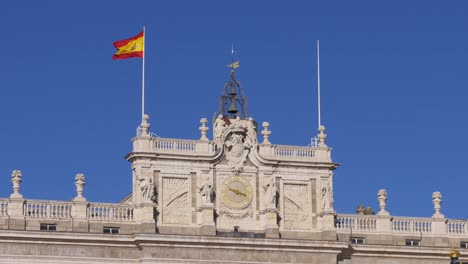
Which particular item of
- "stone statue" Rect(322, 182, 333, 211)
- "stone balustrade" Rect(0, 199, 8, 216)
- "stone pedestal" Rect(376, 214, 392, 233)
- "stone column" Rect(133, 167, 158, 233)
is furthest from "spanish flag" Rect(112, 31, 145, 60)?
"stone pedestal" Rect(376, 214, 392, 233)

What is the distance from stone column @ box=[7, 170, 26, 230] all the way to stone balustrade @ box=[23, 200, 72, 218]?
1.07ft

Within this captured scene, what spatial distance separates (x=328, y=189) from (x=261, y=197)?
3962 millimetres

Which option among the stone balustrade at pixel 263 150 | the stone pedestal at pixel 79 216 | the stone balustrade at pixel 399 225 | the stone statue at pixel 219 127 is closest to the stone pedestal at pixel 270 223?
the stone balustrade at pixel 263 150

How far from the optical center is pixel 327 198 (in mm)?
82062

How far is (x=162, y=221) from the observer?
260ft

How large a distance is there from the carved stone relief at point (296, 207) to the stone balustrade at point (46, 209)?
12.5m

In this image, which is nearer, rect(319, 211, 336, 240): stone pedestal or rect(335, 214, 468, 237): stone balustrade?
rect(319, 211, 336, 240): stone pedestal

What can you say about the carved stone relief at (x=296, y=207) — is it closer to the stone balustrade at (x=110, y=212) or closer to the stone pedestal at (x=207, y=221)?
the stone pedestal at (x=207, y=221)

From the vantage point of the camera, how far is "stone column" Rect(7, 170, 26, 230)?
251 feet

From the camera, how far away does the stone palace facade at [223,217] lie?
77.4 meters

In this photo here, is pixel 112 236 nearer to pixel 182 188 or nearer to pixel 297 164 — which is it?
pixel 182 188

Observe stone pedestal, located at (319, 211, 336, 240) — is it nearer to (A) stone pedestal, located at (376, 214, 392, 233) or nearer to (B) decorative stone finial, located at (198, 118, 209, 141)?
(A) stone pedestal, located at (376, 214, 392, 233)

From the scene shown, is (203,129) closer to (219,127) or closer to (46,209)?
(219,127)

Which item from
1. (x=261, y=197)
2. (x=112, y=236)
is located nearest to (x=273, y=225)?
(x=261, y=197)
